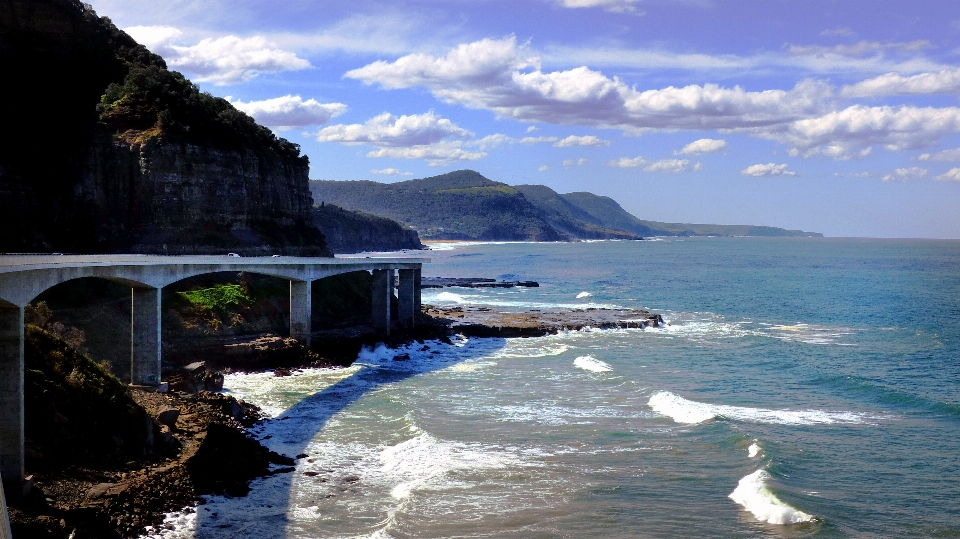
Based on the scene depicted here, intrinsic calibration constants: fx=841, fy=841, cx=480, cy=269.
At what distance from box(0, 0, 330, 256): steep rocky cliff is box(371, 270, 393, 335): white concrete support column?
30.0ft

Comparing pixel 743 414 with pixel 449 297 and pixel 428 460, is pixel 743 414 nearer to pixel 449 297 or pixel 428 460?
pixel 428 460

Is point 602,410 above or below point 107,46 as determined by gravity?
below

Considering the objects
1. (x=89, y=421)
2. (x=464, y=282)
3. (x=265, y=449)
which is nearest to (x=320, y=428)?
(x=265, y=449)

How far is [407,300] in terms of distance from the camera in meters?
64.9

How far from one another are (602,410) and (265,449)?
49.9 ft

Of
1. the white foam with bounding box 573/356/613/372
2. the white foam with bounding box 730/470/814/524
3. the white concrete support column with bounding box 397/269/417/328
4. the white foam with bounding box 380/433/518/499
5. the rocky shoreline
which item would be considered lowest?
the white foam with bounding box 730/470/814/524

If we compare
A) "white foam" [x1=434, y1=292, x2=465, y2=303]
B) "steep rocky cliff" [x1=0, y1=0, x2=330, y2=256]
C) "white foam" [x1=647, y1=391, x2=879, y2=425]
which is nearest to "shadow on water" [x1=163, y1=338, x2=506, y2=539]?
"white foam" [x1=647, y1=391, x2=879, y2=425]

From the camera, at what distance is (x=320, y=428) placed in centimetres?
3319

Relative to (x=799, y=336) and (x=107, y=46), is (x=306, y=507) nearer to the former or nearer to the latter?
(x=799, y=336)

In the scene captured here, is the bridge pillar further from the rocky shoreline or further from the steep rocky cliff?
the rocky shoreline

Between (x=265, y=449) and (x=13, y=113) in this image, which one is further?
(x=13, y=113)

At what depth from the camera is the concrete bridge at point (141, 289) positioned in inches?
852

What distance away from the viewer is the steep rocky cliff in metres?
53.5

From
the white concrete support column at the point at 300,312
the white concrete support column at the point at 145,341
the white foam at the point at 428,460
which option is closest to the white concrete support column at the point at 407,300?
the white concrete support column at the point at 300,312
